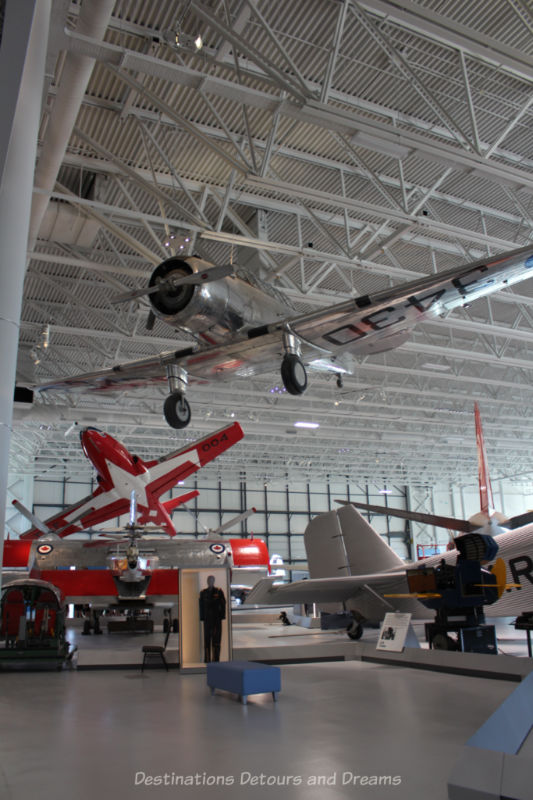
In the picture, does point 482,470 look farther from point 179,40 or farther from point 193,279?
point 179,40

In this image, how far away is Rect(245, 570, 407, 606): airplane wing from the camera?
9.99 meters

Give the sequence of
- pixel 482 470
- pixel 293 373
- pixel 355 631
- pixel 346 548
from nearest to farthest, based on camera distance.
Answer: pixel 293 373 → pixel 355 631 → pixel 346 548 → pixel 482 470

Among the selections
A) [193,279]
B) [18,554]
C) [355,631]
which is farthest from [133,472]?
[193,279]

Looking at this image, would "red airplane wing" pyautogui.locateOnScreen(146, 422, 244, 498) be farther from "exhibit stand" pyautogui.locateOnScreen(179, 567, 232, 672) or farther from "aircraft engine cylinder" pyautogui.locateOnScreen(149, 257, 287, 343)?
"exhibit stand" pyautogui.locateOnScreen(179, 567, 232, 672)

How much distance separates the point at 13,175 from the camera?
2982 mm

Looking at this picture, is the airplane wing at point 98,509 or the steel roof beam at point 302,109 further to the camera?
the airplane wing at point 98,509

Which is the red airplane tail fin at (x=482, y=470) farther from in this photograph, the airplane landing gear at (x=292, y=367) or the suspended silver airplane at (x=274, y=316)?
the airplane landing gear at (x=292, y=367)

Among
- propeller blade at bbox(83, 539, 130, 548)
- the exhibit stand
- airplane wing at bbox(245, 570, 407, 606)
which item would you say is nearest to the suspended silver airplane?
the exhibit stand

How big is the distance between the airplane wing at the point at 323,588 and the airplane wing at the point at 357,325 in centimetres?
365

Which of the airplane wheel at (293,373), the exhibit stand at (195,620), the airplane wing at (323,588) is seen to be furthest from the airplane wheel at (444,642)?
the airplane wheel at (293,373)

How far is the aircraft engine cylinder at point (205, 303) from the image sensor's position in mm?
8359

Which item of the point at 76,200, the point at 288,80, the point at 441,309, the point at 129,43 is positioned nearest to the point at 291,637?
the point at 441,309

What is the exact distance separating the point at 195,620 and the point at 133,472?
5.95 meters

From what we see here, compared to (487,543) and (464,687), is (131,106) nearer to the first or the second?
(487,543)
